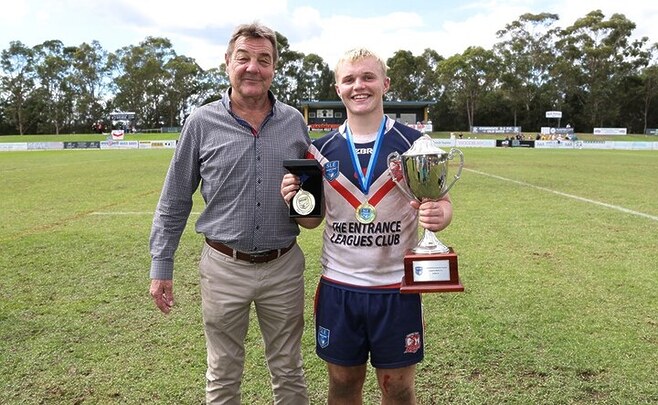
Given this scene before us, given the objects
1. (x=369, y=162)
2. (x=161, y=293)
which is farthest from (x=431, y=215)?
(x=161, y=293)

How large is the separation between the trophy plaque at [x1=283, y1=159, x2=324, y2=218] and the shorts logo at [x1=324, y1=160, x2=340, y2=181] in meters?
0.04

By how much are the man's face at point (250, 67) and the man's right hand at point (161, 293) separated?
0.99m

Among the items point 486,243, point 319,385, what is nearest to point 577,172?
point 486,243

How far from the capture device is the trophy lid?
217cm

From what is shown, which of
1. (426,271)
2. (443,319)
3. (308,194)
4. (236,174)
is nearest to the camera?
(426,271)

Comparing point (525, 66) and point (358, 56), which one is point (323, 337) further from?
point (525, 66)

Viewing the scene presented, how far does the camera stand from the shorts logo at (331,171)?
7.59ft

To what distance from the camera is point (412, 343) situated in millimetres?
2289

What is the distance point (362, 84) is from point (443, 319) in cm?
240

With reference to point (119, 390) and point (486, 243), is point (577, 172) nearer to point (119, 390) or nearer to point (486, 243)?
point (486, 243)

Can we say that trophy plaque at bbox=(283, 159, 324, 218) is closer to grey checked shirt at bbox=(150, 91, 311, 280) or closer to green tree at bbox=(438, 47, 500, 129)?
grey checked shirt at bbox=(150, 91, 311, 280)

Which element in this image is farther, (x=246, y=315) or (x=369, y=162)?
(x=246, y=315)

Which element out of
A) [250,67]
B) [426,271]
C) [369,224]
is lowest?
[426,271]

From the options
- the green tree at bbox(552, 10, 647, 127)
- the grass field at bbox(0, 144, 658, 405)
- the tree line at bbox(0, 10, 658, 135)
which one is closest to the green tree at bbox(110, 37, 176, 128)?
the tree line at bbox(0, 10, 658, 135)
